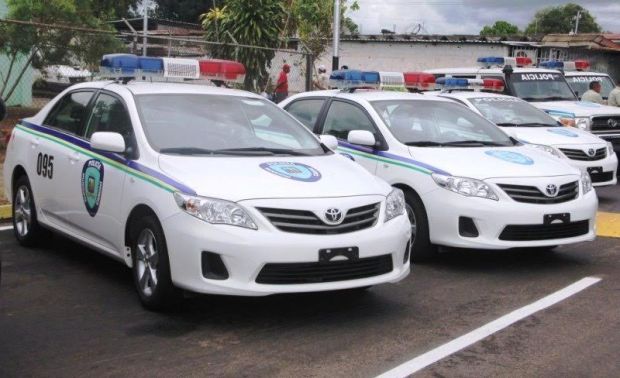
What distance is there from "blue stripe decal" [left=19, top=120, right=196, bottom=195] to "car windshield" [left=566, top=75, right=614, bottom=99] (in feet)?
40.5

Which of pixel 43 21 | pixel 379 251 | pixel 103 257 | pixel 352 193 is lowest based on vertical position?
pixel 103 257

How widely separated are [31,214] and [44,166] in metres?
0.57

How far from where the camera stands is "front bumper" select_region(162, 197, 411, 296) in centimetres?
497

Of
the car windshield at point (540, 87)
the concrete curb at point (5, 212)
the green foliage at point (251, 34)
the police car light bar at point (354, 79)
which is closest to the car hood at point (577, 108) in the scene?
the car windshield at point (540, 87)

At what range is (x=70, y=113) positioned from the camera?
702 cm

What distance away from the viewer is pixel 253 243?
495 cm

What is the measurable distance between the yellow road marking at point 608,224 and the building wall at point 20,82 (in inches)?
544

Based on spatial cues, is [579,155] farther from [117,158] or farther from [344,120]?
[117,158]

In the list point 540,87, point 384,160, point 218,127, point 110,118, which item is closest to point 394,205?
point 218,127

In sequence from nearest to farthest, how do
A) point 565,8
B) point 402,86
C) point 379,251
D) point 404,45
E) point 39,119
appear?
1. point 379,251
2. point 39,119
3. point 402,86
4. point 404,45
5. point 565,8

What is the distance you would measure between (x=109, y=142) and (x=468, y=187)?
2.96 metres

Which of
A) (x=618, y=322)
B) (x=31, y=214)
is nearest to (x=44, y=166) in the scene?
(x=31, y=214)

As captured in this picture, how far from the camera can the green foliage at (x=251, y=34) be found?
645 inches

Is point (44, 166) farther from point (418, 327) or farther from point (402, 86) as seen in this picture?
point (402, 86)
